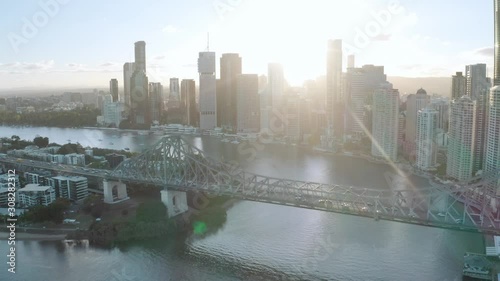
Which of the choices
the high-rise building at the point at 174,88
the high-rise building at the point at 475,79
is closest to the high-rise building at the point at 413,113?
the high-rise building at the point at 475,79

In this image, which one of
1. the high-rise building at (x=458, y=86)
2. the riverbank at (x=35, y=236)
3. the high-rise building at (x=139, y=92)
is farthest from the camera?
the high-rise building at (x=139, y=92)

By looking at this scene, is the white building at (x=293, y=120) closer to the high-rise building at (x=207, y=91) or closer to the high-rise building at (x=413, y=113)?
the high-rise building at (x=413, y=113)

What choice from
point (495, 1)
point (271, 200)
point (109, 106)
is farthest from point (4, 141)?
point (495, 1)

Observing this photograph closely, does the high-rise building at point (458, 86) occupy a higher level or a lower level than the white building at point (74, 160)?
higher

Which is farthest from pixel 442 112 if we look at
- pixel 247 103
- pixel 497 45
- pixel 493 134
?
pixel 247 103

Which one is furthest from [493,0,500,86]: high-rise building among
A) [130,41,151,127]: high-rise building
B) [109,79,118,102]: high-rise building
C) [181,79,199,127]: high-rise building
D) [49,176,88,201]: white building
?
[109,79,118,102]: high-rise building

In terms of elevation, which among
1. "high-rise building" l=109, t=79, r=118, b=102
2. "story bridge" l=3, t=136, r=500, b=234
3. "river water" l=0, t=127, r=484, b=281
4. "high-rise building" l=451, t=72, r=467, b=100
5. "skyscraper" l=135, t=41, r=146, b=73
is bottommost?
"river water" l=0, t=127, r=484, b=281

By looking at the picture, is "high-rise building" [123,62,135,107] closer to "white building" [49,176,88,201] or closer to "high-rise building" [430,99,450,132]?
"high-rise building" [430,99,450,132]
